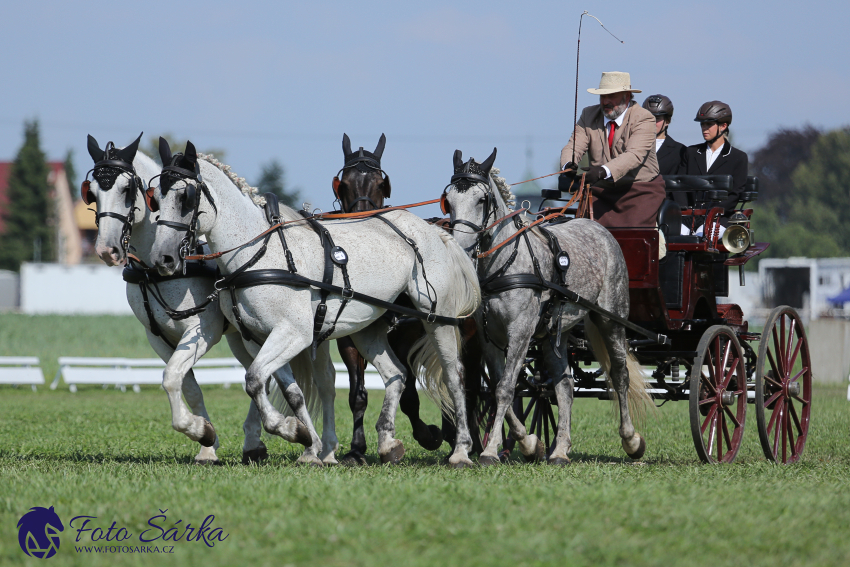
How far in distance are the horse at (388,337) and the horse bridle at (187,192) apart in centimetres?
174

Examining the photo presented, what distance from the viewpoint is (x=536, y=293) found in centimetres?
718

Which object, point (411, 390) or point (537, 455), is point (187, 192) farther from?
point (537, 455)

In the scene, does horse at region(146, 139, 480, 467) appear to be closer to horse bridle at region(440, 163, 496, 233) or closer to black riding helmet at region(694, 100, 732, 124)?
horse bridle at region(440, 163, 496, 233)

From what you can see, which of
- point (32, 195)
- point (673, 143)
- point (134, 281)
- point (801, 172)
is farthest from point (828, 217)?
point (134, 281)

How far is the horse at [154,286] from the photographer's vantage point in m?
6.12

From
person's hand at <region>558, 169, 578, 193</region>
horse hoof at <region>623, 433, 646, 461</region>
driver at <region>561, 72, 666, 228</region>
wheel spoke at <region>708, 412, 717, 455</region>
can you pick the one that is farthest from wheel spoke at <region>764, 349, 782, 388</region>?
person's hand at <region>558, 169, 578, 193</region>

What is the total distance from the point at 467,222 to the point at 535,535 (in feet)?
10.4

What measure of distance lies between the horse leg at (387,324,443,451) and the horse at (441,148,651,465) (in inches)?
26.7

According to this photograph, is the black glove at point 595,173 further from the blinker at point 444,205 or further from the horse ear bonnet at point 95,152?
the horse ear bonnet at point 95,152

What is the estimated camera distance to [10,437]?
983 centimetres

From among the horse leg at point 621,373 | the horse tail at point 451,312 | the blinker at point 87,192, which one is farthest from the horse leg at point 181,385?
the horse leg at point 621,373

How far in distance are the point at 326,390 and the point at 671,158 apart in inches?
173

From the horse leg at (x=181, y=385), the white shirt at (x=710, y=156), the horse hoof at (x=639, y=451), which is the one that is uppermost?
the white shirt at (x=710, y=156)

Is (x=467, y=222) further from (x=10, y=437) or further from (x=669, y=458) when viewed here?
(x=10, y=437)
